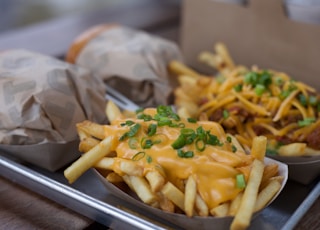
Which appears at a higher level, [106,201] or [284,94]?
[284,94]

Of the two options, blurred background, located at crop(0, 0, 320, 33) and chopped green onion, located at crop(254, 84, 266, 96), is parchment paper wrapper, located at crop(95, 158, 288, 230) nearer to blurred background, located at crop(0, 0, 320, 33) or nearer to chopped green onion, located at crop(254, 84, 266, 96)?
chopped green onion, located at crop(254, 84, 266, 96)

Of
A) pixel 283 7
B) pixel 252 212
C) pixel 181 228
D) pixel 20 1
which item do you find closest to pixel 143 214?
pixel 181 228

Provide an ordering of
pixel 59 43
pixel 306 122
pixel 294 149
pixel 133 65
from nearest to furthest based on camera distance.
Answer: pixel 294 149 < pixel 306 122 < pixel 133 65 < pixel 59 43

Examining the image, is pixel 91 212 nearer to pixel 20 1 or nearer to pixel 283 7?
pixel 283 7

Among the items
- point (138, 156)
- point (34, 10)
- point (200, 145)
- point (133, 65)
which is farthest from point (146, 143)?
point (34, 10)

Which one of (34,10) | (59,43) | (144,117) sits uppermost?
(144,117)

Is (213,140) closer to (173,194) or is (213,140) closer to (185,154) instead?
(185,154)

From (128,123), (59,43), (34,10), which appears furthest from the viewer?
(34,10)
